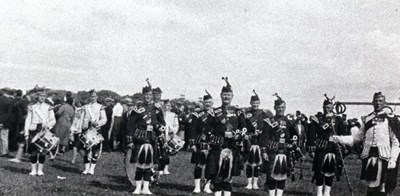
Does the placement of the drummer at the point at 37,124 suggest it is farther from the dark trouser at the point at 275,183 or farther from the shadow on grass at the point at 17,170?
the dark trouser at the point at 275,183

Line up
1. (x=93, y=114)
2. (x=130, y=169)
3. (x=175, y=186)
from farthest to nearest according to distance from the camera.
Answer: (x=93, y=114), (x=175, y=186), (x=130, y=169)

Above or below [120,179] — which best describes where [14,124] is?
above

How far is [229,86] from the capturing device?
395 inches

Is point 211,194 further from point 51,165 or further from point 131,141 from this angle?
point 51,165

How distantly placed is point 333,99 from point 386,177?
126 inches

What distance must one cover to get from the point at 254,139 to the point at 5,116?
27.7 feet

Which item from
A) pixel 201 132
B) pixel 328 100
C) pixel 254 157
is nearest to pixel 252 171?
pixel 254 157

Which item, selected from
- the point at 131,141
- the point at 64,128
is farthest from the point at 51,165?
the point at 131,141

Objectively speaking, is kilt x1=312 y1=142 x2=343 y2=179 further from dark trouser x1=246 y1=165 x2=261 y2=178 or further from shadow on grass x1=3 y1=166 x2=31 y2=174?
shadow on grass x1=3 y1=166 x2=31 y2=174

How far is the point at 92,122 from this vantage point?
1388 centimetres

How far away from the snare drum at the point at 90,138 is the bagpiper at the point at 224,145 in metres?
5.00

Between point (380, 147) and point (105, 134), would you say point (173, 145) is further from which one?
point (105, 134)

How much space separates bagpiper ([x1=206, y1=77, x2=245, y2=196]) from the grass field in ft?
7.06

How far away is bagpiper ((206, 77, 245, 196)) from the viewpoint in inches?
379
